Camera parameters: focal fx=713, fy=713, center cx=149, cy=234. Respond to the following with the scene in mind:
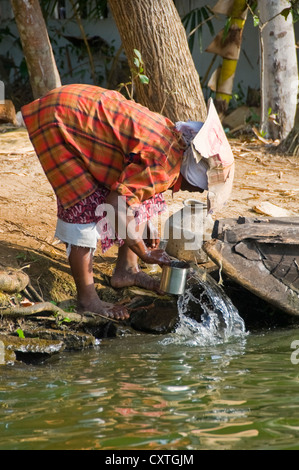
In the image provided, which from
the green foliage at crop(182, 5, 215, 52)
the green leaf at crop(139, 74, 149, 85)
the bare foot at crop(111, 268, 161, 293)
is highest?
the green foliage at crop(182, 5, 215, 52)

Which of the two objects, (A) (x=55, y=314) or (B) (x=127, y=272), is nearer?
(A) (x=55, y=314)

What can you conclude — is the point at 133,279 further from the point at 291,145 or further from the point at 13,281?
the point at 291,145

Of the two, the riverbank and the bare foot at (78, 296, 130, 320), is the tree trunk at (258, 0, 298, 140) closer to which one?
the riverbank

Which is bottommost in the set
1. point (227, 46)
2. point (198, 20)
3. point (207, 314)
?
point (207, 314)

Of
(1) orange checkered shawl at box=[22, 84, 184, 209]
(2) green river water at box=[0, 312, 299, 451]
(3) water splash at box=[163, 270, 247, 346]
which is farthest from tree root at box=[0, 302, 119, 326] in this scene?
(1) orange checkered shawl at box=[22, 84, 184, 209]

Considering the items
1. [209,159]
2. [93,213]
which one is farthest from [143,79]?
[209,159]

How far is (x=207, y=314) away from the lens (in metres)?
4.77

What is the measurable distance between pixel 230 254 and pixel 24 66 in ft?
23.3

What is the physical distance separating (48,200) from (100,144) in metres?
2.06

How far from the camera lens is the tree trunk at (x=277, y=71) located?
25.6ft

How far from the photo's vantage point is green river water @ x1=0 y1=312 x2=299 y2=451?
2.82 metres

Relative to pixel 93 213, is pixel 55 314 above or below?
below

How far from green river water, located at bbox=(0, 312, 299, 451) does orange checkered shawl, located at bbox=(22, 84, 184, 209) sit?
0.94m
